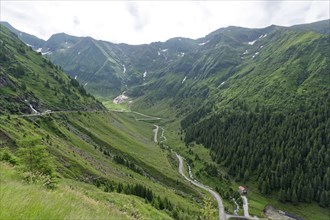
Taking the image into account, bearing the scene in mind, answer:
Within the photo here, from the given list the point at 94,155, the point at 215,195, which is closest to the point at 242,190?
the point at 215,195

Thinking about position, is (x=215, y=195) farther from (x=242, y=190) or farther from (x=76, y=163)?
(x=76, y=163)


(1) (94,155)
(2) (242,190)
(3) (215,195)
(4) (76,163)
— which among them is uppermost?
(1) (94,155)

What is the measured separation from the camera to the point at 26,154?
4131 centimetres

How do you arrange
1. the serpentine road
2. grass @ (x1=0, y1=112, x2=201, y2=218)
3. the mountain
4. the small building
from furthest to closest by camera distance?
the small building < the serpentine road < grass @ (x1=0, y1=112, x2=201, y2=218) < the mountain

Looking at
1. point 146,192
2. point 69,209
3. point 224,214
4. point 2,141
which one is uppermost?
point 69,209

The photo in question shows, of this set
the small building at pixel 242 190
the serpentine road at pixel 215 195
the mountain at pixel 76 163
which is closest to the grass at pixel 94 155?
the mountain at pixel 76 163

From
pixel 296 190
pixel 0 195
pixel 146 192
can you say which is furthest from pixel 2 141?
pixel 296 190

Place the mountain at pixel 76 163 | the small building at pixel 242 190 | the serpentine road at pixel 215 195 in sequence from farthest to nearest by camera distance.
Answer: the small building at pixel 242 190, the serpentine road at pixel 215 195, the mountain at pixel 76 163

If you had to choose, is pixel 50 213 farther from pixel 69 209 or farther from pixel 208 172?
pixel 208 172

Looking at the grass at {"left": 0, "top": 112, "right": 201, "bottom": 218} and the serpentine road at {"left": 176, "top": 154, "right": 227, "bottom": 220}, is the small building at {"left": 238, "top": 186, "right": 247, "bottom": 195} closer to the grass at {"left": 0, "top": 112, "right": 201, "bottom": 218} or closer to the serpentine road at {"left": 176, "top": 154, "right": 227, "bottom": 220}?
the serpentine road at {"left": 176, "top": 154, "right": 227, "bottom": 220}

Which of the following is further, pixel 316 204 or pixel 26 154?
pixel 316 204

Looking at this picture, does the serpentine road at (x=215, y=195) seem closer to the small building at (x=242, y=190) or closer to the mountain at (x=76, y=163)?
the mountain at (x=76, y=163)

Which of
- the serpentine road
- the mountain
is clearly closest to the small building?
the serpentine road

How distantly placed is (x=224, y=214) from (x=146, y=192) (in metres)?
54.1
